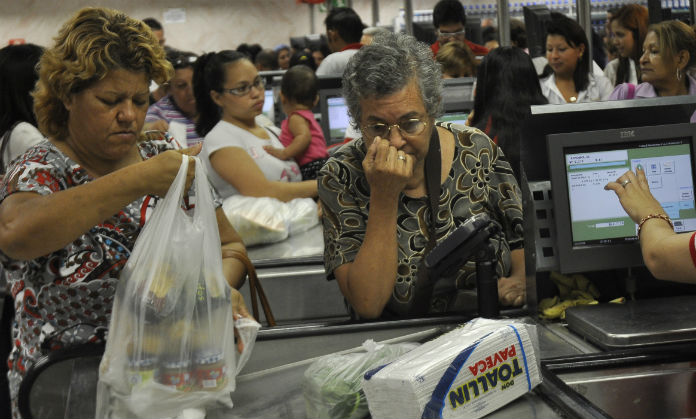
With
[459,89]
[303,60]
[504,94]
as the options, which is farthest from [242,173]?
Answer: [303,60]

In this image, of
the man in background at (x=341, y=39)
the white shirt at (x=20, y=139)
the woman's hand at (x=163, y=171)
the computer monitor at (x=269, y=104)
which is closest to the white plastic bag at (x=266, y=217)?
the white shirt at (x=20, y=139)

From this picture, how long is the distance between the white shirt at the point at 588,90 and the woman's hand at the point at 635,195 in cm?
393

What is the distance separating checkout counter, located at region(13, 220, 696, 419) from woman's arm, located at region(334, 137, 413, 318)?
0.32 feet

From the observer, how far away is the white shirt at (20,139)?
3225 mm

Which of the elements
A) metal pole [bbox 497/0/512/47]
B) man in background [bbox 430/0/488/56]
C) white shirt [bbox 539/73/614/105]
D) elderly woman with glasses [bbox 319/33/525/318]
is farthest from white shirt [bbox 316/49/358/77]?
elderly woman with glasses [bbox 319/33/525/318]

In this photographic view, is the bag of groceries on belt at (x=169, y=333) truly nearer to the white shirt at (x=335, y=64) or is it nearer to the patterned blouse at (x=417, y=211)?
the patterned blouse at (x=417, y=211)

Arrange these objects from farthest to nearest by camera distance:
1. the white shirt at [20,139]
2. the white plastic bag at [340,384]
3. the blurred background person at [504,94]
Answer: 1. the blurred background person at [504,94]
2. the white shirt at [20,139]
3. the white plastic bag at [340,384]

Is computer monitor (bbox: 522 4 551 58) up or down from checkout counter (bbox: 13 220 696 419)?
up

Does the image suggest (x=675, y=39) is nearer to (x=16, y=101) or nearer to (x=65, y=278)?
(x=16, y=101)

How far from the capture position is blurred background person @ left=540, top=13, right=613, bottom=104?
5.40 m

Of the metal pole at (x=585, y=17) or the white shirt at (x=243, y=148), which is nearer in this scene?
the white shirt at (x=243, y=148)

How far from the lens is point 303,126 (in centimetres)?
484

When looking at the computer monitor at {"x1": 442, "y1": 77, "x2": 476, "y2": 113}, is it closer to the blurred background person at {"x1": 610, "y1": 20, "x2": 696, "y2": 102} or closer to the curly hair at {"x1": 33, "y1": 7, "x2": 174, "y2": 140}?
the blurred background person at {"x1": 610, "y1": 20, "x2": 696, "y2": 102}

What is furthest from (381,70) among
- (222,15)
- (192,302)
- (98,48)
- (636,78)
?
(222,15)
